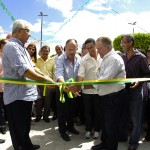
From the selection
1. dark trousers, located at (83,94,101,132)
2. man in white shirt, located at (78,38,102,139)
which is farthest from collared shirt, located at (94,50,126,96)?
dark trousers, located at (83,94,101,132)

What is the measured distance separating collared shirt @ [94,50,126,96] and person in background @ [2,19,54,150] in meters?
0.93

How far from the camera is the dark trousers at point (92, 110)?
17.8 ft

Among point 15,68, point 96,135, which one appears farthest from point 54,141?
point 15,68

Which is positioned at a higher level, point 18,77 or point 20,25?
point 20,25

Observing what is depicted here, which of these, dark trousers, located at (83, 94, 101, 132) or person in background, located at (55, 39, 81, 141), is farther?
dark trousers, located at (83, 94, 101, 132)

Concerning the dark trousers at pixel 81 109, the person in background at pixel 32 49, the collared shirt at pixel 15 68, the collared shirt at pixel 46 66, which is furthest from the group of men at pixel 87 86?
the collared shirt at pixel 46 66


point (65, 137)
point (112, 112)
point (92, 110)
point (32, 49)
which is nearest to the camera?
point (112, 112)

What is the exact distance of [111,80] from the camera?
4.09 m

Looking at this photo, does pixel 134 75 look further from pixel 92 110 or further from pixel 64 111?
pixel 64 111

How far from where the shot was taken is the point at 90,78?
214 inches

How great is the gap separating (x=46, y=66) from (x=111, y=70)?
3406mm

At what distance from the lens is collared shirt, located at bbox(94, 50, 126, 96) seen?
13.3ft

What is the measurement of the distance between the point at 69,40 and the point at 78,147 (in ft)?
6.72

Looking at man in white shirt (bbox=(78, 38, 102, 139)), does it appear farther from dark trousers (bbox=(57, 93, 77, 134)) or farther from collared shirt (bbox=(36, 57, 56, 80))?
collared shirt (bbox=(36, 57, 56, 80))
